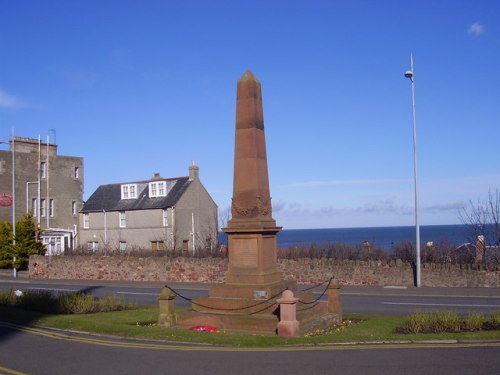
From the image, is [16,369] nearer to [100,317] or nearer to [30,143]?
[100,317]

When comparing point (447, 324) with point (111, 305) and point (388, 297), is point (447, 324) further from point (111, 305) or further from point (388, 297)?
point (111, 305)

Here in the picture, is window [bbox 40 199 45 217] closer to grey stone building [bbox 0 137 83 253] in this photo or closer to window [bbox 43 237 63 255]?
grey stone building [bbox 0 137 83 253]

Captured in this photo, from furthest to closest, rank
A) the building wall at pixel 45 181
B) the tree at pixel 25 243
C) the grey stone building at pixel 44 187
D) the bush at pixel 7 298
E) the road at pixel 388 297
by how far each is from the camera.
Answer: the building wall at pixel 45 181
the grey stone building at pixel 44 187
the tree at pixel 25 243
the bush at pixel 7 298
the road at pixel 388 297

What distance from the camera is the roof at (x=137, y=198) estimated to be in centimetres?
5041

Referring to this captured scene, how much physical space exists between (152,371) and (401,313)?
32.8ft

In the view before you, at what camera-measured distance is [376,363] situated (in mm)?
9906

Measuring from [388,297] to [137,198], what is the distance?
110 ft

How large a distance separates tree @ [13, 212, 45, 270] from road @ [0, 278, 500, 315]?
10.2 m

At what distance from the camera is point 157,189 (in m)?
51.9

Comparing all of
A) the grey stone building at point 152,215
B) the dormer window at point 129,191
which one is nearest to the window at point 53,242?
the grey stone building at point 152,215

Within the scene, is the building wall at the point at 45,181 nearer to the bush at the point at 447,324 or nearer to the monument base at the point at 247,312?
the monument base at the point at 247,312

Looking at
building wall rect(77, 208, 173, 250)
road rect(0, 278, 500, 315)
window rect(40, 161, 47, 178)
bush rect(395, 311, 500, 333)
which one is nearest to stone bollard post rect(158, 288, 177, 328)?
bush rect(395, 311, 500, 333)

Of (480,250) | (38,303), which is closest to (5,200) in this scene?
(38,303)

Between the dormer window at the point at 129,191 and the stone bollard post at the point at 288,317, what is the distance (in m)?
41.2
